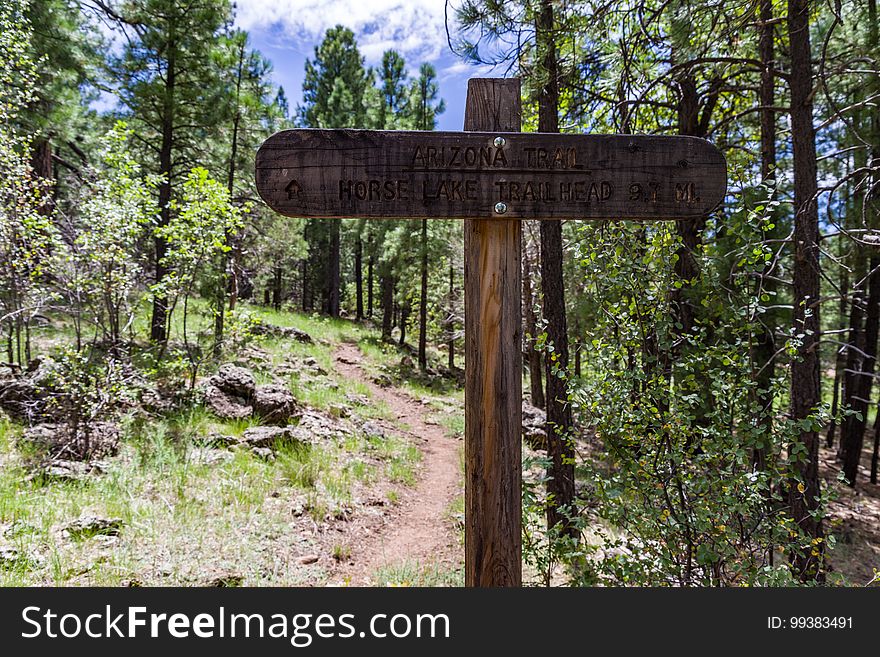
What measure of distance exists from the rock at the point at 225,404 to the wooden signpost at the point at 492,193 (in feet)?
21.9

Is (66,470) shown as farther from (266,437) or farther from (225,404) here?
(225,404)

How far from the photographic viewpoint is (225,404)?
765cm

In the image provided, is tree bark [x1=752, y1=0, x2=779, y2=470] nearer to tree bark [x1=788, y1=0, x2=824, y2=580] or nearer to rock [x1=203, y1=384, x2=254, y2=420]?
tree bark [x1=788, y1=0, x2=824, y2=580]

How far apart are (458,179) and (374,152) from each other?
0.32 metres

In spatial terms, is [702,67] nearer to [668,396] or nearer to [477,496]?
[668,396]

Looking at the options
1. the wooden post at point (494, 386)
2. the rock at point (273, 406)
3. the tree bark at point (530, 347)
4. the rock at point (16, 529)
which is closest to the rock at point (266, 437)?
the rock at point (273, 406)

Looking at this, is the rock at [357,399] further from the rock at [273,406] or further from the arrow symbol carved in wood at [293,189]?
the arrow symbol carved in wood at [293,189]

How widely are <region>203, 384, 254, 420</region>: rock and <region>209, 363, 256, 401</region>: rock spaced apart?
3.5 inches

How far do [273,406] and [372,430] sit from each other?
2079 millimetres

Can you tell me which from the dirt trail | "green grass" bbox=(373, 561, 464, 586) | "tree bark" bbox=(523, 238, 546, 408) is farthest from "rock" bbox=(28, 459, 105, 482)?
"tree bark" bbox=(523, 238, 546, 408)

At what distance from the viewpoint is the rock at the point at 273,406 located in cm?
771

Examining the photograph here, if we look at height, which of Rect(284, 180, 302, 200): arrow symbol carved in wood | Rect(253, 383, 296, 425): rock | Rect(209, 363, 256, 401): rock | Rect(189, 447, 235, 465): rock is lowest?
Rect(189, 447, 235, 465): rock

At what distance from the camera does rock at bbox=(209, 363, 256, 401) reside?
8.06 metres
